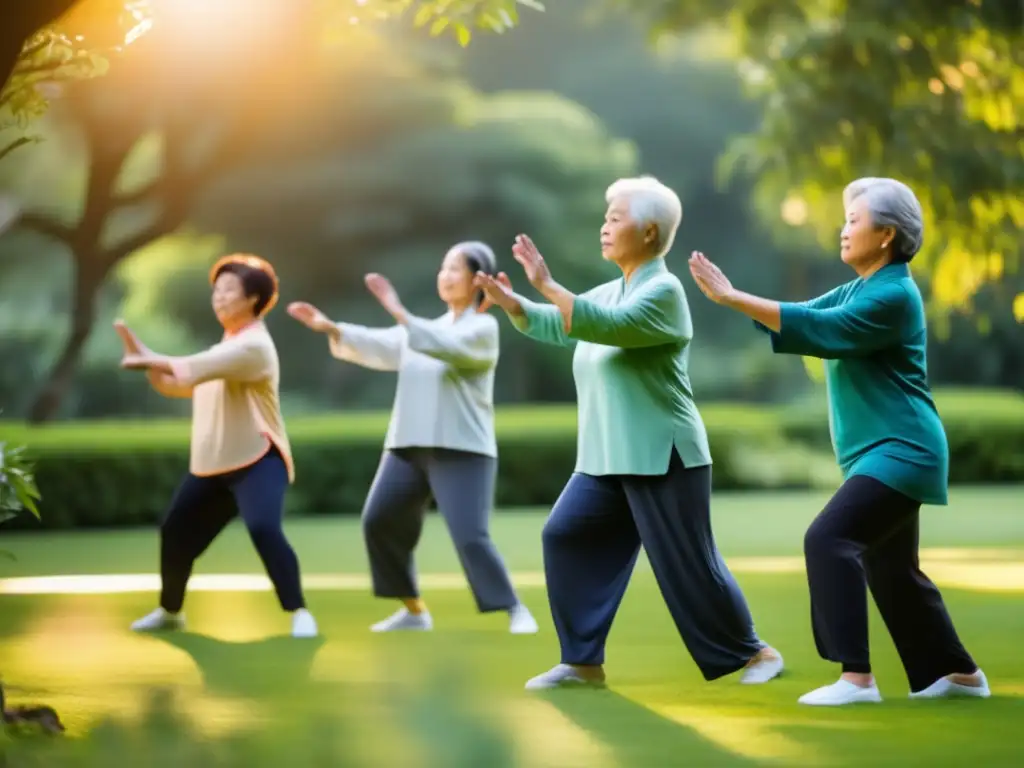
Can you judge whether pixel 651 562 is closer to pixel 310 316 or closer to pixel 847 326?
pixel 847 326

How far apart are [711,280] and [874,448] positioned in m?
0.80

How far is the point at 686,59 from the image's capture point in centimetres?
3219

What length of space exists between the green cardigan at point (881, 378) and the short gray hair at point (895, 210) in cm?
7

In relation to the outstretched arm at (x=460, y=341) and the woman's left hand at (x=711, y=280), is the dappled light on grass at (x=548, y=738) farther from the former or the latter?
the outstretched arm at (x=460, y=341)

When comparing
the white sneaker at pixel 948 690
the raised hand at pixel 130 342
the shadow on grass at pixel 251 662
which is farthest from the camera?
the raised hand at pixel 130 342

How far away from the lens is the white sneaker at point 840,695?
5957 mm

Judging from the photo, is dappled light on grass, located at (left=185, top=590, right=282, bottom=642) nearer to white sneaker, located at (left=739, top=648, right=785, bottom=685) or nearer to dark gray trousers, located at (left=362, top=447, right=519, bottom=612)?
dark gray trousers, located at (left=362, top=447, right=519, bottom=612)

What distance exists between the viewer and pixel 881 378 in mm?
6023

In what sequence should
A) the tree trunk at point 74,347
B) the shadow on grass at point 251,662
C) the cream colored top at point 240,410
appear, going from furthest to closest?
the tree trunk at point 74,347 → the cream colored top at point 240,410 → the shadow on grass at point 251,662

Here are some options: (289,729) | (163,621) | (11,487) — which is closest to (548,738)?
(289,729)

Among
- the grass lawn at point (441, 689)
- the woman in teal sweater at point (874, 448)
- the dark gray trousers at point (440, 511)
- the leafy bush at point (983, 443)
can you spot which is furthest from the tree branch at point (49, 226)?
the woman in teal sweater at point (874, 448)

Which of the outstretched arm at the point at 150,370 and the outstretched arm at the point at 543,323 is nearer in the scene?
the outstretched arm at the point at 543,323

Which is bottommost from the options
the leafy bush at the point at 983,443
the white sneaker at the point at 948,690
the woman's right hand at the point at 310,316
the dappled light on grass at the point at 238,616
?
the leafy bush at the point at 983,443

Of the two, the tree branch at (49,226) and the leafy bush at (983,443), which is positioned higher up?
the tree branch at (49,226)
